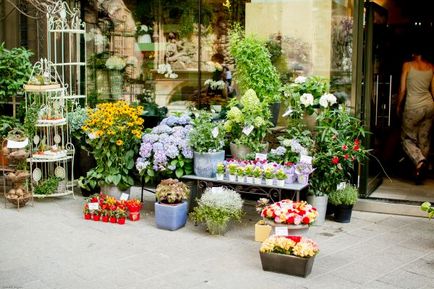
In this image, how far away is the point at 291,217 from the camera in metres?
6.67

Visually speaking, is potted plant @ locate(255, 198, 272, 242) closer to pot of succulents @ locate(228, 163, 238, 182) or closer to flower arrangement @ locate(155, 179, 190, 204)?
pot of succulents @ locate(228, 163, 238, 182)

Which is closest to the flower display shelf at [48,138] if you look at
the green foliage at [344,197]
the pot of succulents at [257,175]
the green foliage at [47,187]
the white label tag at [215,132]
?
the green foliage at [47,187]

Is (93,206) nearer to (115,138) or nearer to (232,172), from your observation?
(115,138)

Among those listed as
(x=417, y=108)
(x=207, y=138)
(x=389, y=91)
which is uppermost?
(x=389, y=91)

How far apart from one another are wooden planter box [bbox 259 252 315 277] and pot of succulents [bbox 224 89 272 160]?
226 centimetres

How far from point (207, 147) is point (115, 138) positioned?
136 centimetres

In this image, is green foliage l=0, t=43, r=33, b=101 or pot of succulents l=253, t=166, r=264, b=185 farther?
green foliage l=0, t=43, r=33, b=101

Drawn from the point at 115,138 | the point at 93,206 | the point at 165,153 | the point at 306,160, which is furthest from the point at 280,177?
the point at 93,206

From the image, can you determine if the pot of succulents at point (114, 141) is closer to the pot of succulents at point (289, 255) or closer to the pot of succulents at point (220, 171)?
the pot of succulents at point (220, 171)

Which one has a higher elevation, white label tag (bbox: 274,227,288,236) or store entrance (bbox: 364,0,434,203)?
store entrance (bbox: 364,0,434,203)

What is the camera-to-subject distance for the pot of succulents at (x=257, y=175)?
7.68m

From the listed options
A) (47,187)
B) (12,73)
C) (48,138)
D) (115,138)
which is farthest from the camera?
(12,73)

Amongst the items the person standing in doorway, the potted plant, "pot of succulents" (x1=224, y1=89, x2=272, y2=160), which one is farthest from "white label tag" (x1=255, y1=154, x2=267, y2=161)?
the person standing in doorway

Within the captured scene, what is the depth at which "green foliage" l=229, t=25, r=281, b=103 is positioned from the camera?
8.80 meters
